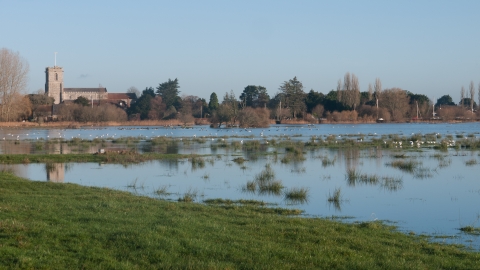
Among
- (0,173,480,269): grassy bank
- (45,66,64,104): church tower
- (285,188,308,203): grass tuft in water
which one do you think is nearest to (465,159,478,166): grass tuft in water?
(285,188,308,203): grass tuft in water

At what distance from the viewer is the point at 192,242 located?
33.0 feet

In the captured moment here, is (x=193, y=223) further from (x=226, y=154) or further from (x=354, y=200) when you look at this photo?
(x=226, y=154)

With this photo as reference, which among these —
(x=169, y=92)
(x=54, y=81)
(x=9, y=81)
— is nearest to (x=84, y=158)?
(x=9, y=81)

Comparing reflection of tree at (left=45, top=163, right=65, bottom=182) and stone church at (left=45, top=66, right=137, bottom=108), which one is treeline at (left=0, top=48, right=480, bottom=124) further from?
reflection of tree at (left=45, top=163, right=65, bottom=182)

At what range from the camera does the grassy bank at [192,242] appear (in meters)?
9.02

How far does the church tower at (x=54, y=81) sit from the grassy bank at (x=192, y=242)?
5940 inches

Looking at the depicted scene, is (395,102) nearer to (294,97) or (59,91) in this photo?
(294,97)

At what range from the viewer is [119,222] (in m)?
11.8

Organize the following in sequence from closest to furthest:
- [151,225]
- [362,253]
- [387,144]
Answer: [362,253] < [151,225] < [387,144]

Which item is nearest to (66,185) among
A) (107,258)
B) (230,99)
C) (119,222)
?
(119,222)

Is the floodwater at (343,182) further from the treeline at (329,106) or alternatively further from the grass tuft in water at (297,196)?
the treeline at (329,106)

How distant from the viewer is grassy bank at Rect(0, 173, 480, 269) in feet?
29.6

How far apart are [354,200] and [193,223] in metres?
8.49

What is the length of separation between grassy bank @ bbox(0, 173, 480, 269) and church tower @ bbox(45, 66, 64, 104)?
151m
